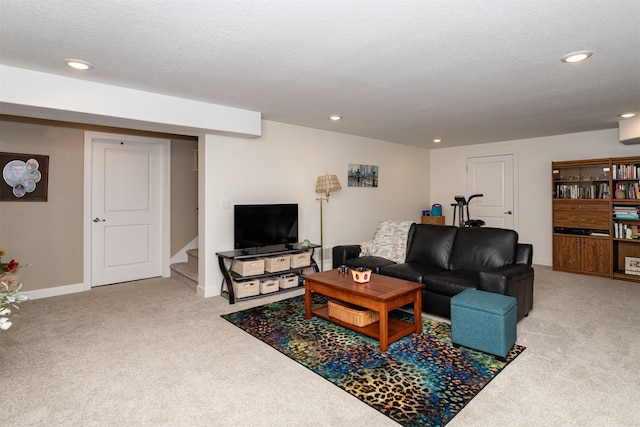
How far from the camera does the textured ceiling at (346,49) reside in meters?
2.01

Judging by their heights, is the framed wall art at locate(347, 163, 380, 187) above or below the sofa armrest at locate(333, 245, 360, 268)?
above

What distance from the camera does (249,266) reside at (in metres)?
4.35

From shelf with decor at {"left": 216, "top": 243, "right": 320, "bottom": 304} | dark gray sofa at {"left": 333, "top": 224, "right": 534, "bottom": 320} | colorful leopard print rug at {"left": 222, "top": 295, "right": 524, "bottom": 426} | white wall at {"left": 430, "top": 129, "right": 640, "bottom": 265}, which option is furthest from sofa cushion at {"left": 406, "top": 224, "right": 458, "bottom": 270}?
white wall at {"left": 430, "top": 129, "right": 640, "bottom": 265}

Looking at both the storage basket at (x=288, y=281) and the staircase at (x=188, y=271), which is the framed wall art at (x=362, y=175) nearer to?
the storage basket at (x=288, y=281)

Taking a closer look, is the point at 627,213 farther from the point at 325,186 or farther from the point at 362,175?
the point at 325,186

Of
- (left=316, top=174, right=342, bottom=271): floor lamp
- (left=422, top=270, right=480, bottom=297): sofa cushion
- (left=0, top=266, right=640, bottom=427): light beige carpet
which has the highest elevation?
(left=316, top=174, right=342, bottom=271): floor lamp

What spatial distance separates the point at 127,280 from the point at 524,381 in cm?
515

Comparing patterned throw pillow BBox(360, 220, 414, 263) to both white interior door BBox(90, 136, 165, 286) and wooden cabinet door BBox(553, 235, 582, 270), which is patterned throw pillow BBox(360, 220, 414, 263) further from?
white interior door BBox(90, 136, 165, 286)

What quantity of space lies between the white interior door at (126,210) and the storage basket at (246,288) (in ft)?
6.52

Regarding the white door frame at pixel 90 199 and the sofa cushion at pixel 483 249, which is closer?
the sofa cushion at pixel 483 249

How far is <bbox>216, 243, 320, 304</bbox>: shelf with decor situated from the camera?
14.1 feet

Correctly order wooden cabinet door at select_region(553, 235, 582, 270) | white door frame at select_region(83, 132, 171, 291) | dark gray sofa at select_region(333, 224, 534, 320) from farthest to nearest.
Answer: wooden cabinet door at select_region(553, 235, 582, 270) < white door frame at select_region(83, 132, 171, 291) < dark gray sofa at select_region(333, 224, 534, 320)

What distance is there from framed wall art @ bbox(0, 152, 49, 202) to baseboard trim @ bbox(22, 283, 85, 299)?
114 cm

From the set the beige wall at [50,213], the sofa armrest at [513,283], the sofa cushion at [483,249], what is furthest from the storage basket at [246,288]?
the sofa armrest at [513,283]
